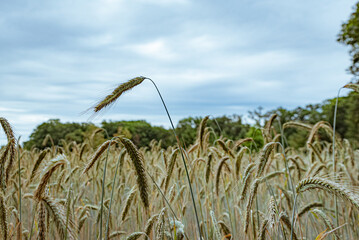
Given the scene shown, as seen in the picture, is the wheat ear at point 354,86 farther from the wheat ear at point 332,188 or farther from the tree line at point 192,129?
the tree line at point 192,129

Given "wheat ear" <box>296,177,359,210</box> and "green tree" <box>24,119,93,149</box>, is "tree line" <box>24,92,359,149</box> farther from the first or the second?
"wheat ear" <box>296,177,359,210</box>

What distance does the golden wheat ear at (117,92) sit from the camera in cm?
147

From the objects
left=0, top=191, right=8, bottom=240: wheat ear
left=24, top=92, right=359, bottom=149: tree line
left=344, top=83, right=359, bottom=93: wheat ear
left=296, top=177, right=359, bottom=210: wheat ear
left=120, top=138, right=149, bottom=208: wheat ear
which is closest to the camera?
left=296, top=177, right=359, bottom=210: wheat ear

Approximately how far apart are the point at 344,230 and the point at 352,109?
13.2m

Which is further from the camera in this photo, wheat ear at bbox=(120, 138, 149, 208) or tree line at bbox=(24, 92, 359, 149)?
tree line at bbox=(24, 92, 359, 149)

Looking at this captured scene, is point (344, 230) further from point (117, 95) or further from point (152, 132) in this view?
point (152, 132)

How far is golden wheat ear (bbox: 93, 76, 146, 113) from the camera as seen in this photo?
1.47 meters

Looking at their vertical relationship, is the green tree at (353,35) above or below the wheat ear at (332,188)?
above

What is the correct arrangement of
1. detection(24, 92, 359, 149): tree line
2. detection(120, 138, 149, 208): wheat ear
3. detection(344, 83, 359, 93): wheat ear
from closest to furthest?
1. detection(120, 138, 149, 208): wheat ear
2. detection(344, 83, 359, 93): wheat ear
3. detection(24, 92, 359, 149): tree line

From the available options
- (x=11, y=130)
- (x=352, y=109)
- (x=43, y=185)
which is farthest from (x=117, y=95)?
(x=352, y=109)

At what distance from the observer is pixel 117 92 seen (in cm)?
153

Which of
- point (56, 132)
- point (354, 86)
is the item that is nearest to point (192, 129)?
point (56, 132)

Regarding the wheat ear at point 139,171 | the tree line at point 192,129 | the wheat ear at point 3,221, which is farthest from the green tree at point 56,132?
the wheat ear at point 139,171

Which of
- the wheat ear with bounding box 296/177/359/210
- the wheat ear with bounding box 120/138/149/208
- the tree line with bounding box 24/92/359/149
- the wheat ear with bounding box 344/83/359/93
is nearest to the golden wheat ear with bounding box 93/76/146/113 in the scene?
the wheat ear with bounding box 120/138/149/208
